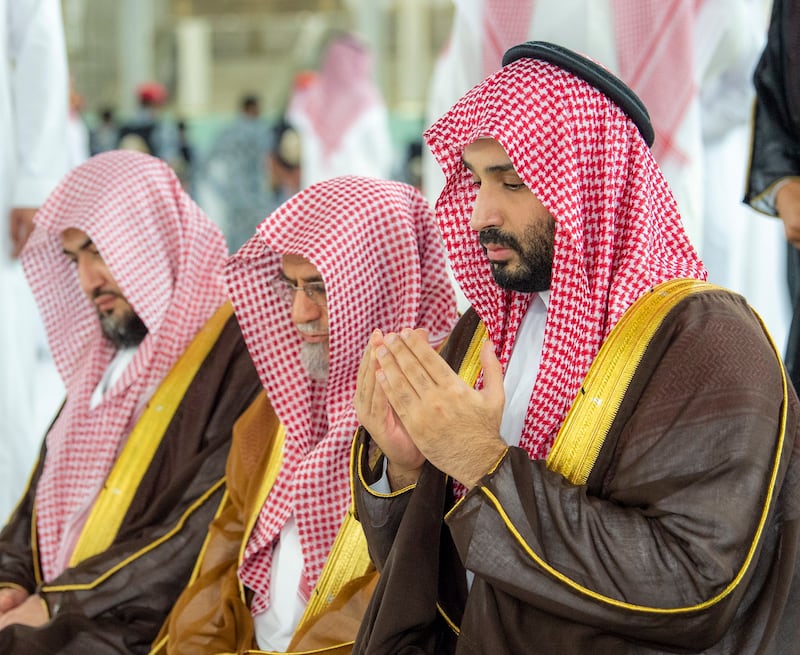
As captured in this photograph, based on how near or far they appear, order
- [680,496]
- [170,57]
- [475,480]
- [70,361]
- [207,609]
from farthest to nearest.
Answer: [170,57] → [70,361] → [207,609] → [475,480] → [680,496]

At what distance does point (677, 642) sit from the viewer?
1751 mm

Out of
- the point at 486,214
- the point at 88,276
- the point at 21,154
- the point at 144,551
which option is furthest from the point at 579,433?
the point at 21,154

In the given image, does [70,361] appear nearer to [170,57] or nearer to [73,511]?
[73,511]

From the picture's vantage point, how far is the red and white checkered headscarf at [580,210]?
→ 1986 millimetres

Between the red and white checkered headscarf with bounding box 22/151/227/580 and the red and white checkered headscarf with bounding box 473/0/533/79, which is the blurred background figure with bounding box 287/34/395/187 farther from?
the red and white checkered headscarf with bounding box 22/151/227/580

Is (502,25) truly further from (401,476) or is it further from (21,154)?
(401,476)

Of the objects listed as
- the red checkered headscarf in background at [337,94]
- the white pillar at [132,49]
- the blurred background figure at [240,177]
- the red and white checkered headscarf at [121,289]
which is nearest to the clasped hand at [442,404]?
the red and white checkered headscarf at [121,289]

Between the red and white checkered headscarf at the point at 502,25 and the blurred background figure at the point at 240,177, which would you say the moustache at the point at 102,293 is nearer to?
the red and white checkered headscarf at the point at 502,25

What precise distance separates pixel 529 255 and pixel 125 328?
1541 millimetres

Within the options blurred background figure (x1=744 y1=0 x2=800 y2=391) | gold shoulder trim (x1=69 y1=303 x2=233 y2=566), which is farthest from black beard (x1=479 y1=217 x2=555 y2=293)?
gold shoulder trim (x1=69 y1=303 x2=233 y2=566)

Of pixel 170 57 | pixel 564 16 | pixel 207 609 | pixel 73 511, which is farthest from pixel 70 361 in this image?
pixel 170 57

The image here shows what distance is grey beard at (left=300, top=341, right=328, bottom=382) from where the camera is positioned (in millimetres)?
2729

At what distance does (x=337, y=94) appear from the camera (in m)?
13.5

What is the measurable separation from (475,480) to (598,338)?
12.9 inches
